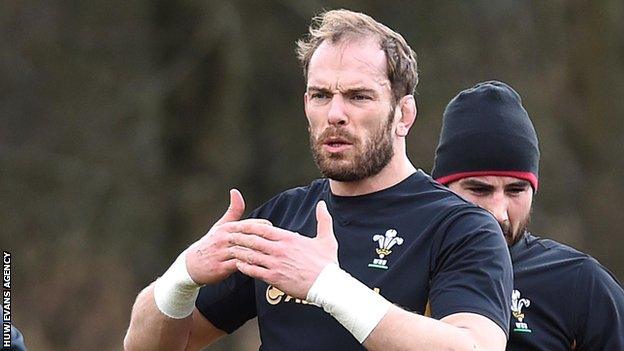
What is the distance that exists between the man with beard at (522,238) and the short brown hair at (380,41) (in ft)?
1.84

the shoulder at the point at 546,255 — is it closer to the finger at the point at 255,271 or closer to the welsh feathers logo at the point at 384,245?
the welsh feathers logo at the point at 384,245

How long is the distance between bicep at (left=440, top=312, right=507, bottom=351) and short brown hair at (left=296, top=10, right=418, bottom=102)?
34.9 inches

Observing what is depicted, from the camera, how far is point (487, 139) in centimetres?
563

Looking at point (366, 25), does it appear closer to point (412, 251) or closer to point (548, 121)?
point (412, 251)

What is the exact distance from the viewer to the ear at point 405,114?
5090 millimetres

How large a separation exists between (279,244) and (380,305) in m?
0.37

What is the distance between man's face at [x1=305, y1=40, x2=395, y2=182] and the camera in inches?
194

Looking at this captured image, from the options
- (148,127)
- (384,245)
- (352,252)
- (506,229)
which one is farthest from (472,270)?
(148,127)

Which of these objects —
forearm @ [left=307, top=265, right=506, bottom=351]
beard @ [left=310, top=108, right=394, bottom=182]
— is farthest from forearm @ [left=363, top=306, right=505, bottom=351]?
beard @ [left=310, top=108, right=394, bottom=182]

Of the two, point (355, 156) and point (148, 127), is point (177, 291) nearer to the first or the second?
point (355, 156)

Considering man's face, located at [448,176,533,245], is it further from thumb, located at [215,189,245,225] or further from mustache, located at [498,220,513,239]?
thumb, located at [215,189,245,225]

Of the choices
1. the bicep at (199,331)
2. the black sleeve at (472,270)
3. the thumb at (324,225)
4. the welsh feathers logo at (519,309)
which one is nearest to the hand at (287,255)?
the thumb at (324,225)

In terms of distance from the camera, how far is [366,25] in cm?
514

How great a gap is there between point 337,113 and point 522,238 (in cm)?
107
